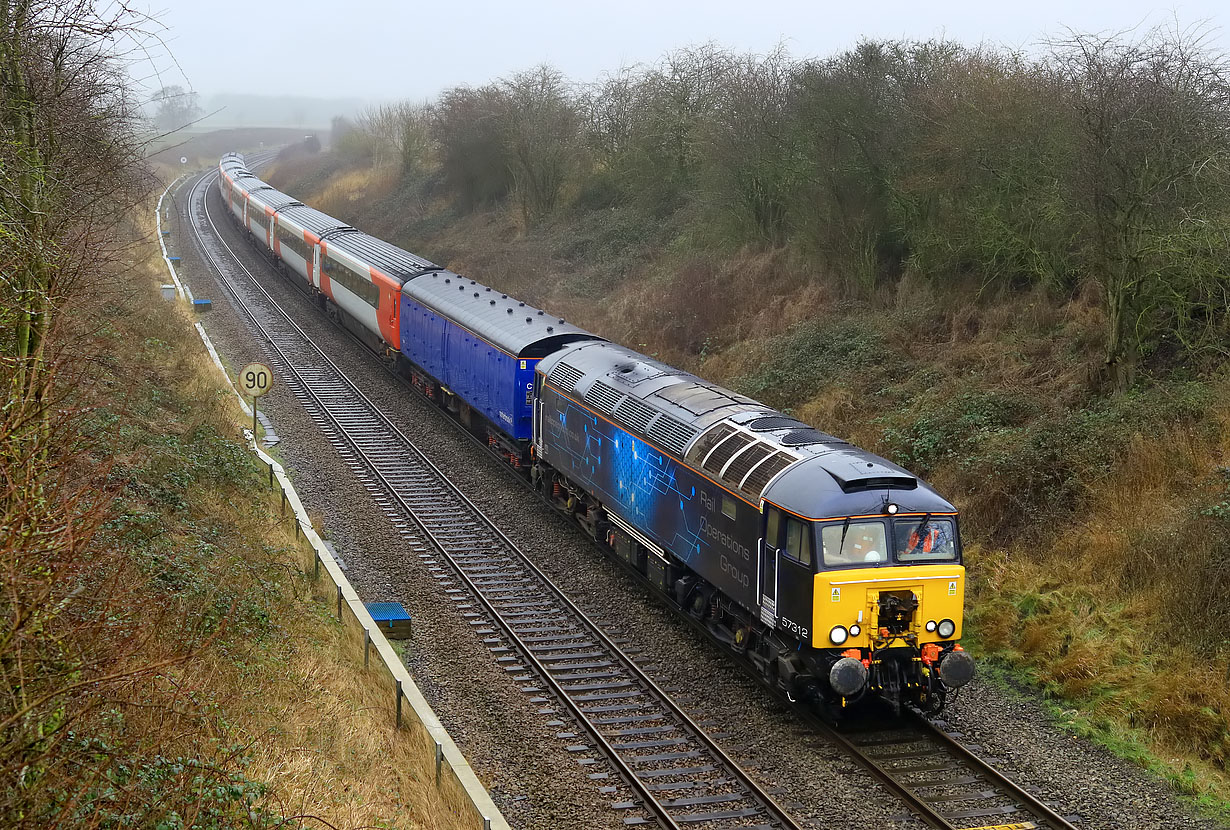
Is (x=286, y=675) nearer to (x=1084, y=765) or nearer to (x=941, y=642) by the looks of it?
(x=941, y=642)

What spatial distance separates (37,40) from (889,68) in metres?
20.5

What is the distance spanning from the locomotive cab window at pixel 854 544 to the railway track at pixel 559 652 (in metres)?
2.42

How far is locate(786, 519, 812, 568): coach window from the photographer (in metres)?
11.7

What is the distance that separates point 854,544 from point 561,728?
395 cm

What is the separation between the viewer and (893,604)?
11.8 m

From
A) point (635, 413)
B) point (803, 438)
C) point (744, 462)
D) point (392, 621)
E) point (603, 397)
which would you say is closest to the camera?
point (744, 462)

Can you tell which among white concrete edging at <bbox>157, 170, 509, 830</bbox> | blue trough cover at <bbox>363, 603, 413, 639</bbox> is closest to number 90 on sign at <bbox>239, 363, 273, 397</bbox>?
white concrete edging at <bbox>157, 170, 509, 830</bbox>

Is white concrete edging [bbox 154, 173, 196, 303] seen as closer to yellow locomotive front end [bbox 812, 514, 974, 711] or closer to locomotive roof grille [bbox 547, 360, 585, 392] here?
locomotive roof grille [bbox 547, 360, 585, 392]

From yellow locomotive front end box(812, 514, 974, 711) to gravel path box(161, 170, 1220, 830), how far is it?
952mm

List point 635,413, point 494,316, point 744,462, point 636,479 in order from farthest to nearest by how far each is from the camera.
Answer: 1. point 494,316
2. point 635,413
3. point 636,479
4. point 744,462

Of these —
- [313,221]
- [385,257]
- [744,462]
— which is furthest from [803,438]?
[313,221]

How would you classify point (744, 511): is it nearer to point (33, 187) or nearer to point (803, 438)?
point (803, 438)

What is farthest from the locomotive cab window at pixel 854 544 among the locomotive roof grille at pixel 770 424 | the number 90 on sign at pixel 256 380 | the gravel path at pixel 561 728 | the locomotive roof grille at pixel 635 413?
the number 90 on sign at pixel 256 380

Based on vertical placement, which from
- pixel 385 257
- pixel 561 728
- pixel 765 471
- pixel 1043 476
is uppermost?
pixel 385 257
